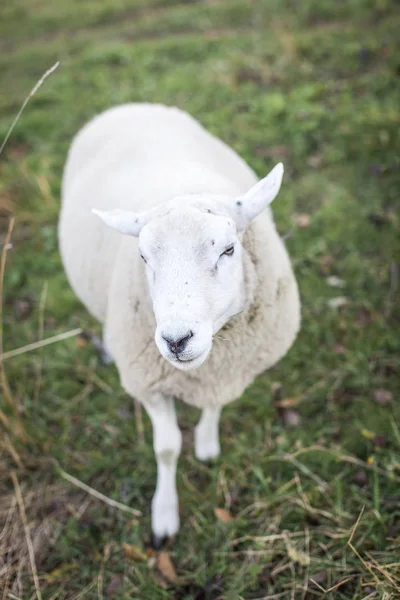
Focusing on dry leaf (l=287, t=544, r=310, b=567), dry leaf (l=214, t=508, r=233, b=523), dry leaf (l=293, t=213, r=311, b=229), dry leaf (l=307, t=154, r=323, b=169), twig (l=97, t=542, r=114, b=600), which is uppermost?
dry leaf (l=307, t=154, r=323, b=169)

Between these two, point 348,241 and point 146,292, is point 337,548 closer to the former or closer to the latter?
point 146,292

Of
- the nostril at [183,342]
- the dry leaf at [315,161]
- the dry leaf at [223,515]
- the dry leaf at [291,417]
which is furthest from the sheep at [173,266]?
the dry leaf at [315,161]

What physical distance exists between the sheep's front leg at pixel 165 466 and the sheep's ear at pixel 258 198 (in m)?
0.98

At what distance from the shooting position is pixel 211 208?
1.90 m

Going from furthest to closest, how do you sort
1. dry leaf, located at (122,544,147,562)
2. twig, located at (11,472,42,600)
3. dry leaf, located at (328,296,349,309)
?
1. dry leaf, located at (328,296,349,309)
2. dry leaf, located at (122,544,147,562)
3. twig, located at (11,472,42,600)

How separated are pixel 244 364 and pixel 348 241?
1.90 meters

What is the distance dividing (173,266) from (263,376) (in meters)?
1.65

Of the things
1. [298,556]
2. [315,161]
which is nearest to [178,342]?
[298,556]

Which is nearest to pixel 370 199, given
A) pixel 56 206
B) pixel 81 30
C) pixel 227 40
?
pixel 56 206

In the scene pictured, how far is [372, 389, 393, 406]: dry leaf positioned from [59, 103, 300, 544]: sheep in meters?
0.81

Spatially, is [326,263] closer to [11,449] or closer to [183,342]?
[183,342]

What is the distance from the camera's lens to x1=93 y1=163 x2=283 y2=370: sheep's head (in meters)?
1.68

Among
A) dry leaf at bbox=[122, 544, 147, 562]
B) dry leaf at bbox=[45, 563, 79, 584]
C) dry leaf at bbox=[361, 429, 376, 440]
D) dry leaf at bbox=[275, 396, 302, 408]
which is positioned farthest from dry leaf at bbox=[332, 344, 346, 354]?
dry leaf at bbox=[45, 563, 79, 584]

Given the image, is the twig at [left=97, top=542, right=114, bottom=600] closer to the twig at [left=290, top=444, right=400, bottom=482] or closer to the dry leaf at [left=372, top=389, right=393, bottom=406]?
the twig at [left=290, top=444, right=400, bottom=482]
